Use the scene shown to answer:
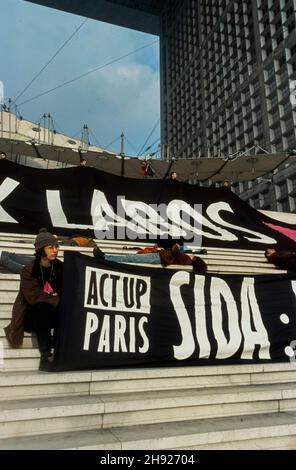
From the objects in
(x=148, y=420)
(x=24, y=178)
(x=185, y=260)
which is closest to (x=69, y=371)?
(x=148, y=420)

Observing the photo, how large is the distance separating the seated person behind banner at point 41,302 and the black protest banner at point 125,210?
3990mm

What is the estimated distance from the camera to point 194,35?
194 feet

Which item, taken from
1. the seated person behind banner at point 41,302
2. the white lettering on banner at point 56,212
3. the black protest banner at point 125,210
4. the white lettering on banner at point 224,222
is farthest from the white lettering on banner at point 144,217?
the seated person behind banner at point 41,302

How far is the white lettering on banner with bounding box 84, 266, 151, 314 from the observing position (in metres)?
4.08

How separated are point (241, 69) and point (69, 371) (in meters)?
48.7

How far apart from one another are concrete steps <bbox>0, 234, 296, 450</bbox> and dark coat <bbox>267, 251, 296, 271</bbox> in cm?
350

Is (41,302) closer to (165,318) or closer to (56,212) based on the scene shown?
(165,318)

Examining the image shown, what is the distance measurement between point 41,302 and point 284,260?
18.4ft

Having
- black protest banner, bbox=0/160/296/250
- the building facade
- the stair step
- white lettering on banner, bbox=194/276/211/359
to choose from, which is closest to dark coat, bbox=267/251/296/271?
black protest banner, bbox=0/160/296/250

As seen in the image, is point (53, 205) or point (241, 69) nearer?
point (53, 205)

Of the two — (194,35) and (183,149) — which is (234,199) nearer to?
(183,149)

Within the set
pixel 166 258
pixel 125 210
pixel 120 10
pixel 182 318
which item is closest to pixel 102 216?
pixel 125 210

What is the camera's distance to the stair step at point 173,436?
9.10 feet

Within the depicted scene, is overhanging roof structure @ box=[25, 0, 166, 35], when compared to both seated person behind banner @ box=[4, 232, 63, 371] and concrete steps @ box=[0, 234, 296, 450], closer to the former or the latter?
seated person behind banner @ box=[4, 232, 63, 371]
